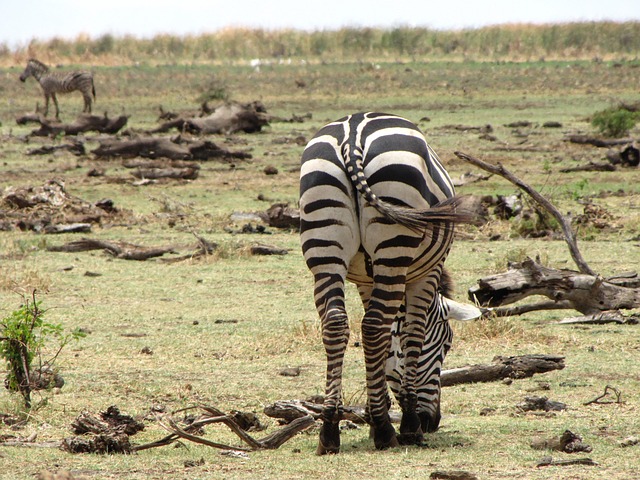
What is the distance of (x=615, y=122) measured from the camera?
→ 2186cm

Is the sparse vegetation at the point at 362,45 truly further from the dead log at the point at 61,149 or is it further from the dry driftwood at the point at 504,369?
the dry driftwood at the point at 504,369

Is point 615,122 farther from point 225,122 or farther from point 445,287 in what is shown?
point 445,287

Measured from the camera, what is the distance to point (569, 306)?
862 centimetres

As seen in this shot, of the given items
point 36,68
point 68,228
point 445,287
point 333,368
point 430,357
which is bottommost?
point 68,228

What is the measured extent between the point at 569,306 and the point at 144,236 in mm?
6441

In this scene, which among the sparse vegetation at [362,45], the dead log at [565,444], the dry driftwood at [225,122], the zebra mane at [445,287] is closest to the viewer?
the dead log at [565,444]

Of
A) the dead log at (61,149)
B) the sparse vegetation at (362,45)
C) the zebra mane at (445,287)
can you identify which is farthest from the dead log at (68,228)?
the sparse vegetation at (362,45)

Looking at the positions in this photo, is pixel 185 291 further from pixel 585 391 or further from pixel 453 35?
pixel 453 35

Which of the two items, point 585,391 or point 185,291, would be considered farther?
point 185,291

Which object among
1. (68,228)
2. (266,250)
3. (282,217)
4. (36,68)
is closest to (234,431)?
(266,250)

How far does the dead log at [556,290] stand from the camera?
8.35m

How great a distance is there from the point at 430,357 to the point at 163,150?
14824 millimetres

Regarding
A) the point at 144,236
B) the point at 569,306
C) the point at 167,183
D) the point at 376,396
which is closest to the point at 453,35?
the point at 167,183

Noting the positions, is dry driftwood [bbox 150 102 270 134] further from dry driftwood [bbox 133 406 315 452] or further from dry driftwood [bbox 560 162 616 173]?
dry driftwood [bbox 133 406 315 452]
